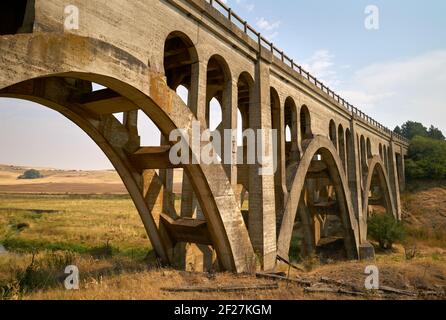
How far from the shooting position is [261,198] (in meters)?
13.2

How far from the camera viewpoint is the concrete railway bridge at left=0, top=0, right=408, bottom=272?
6.43 m

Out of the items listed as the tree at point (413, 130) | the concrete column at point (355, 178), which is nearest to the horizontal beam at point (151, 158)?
the concrete column at point (355, 178)

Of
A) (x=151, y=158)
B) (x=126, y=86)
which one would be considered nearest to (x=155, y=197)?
(x=151, y=158)

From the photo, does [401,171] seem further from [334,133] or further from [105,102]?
[105,102]

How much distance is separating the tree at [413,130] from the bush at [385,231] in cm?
6558

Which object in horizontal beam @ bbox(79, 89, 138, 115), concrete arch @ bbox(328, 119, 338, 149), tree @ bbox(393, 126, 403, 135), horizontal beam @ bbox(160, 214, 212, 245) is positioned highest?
tree @ bbox(393, 126, 403, 135)

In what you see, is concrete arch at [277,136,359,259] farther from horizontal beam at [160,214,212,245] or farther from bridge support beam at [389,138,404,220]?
bridge support beam at [389,138,404,220]

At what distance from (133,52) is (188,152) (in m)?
3.38

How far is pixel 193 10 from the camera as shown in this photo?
1038 centimetres

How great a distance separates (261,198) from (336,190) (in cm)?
1226

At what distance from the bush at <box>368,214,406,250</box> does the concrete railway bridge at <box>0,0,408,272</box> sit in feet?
52.2

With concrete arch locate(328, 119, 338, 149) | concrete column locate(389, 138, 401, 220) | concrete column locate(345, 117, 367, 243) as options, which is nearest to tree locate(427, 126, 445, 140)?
concrete column locate(389, 138, 401, 220)

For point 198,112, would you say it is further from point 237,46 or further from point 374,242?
point 374,242

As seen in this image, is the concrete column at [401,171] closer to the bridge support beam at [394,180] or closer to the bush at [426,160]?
the bush at [426,160]
